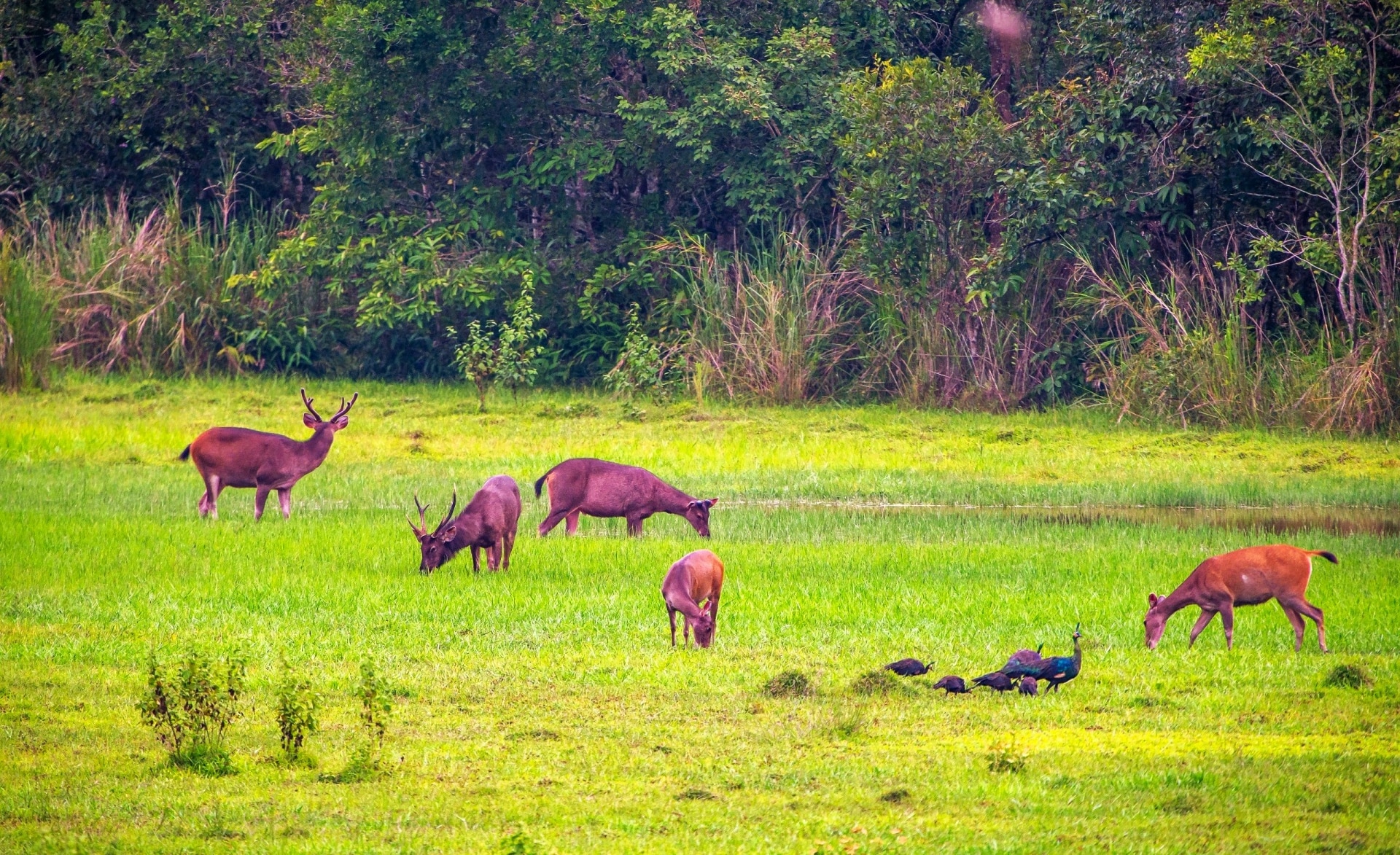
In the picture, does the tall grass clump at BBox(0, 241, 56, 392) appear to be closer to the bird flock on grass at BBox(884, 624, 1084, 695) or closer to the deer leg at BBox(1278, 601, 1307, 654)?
the bird flock on grass at BBox(884, 624, 1084, 695)

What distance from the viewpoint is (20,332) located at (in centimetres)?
2156

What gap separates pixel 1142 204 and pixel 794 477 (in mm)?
7308

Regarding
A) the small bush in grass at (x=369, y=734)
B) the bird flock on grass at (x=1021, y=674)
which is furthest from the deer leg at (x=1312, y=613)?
the small bush in grass at (x=369, y=734)

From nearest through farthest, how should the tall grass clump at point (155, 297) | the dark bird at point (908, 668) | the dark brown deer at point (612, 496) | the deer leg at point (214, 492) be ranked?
the dark bird at point (908, 668), the dark brown deer at point (612, 496), the deer leg at point (214, 492), the tall grass clump at point (155, 297)

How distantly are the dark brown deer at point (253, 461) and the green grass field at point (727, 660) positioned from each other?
380mm

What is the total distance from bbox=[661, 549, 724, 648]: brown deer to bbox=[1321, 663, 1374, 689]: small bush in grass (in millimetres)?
3356

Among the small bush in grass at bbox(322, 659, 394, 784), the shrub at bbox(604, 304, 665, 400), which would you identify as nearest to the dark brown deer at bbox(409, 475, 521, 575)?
the small bush in grass at bbox(322, 659, 394, 784)

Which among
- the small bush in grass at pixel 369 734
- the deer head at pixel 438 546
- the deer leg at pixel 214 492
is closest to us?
the small bush in grass at pixel 369 734

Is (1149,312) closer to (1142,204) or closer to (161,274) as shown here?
(1142,204)

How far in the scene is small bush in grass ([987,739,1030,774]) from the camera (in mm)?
7086

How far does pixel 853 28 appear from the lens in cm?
2469

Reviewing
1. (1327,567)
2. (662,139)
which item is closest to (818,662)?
(1327,567)

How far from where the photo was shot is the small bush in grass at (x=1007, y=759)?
709 centimetres

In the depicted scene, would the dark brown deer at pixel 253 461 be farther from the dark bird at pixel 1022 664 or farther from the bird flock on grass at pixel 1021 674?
the dark bird at pixel 1022 664
